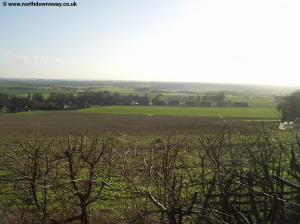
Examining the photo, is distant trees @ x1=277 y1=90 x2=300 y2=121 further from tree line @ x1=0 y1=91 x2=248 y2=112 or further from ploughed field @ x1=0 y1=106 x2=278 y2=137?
tree line @ x1=0 y1=91 x2=248 y2=112

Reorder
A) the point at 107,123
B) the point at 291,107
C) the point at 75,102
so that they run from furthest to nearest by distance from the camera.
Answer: the point at 75,102
the point at 107,123
the point at 291,107

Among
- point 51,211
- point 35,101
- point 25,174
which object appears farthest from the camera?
point 35,101

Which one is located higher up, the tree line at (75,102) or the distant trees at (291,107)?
the distant trees at (291,107)

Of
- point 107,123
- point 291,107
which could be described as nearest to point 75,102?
point 107,123

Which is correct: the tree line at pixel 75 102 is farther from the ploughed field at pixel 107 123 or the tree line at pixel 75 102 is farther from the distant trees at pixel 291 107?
the distant trees at pixel 291 107

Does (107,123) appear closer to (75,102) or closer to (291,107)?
(291,107)

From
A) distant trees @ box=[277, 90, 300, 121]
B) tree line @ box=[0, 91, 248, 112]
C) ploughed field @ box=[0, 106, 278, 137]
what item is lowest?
ploughed field @ box=[0, 106, 278, 137]

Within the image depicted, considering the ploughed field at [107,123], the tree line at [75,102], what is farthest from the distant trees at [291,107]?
the tree line at [75,102]

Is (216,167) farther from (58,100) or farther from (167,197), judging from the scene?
(58,100)

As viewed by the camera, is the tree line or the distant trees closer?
the distant trees

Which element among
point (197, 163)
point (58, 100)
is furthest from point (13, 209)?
point (58, 100)

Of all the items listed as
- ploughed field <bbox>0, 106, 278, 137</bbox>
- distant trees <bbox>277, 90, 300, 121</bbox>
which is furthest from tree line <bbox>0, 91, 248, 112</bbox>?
distant trees <bbox>277, 90, 300, 121</bbox>

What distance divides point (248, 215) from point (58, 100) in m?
62.6

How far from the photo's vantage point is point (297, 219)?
1.82 m
